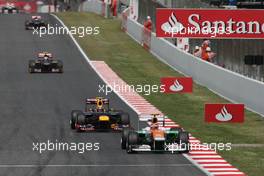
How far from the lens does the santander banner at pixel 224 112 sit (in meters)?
27.5

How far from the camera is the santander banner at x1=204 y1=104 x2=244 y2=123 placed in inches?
1082

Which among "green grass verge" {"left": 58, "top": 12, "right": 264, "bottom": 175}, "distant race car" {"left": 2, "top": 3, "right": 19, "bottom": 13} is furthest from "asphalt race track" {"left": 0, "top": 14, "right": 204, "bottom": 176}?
"distant race car" {"left": 2, "top": 3, "right": 19, "bottom": 13}

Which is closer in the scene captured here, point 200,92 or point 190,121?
point 190,121

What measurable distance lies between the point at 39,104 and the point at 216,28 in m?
9.85

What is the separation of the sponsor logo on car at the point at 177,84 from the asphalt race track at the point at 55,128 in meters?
2.40

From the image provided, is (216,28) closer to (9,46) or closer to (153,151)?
(153,151)

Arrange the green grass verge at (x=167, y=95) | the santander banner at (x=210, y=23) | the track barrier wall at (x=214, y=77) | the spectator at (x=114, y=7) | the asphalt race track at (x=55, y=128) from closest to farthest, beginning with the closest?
the asphalt race track at (x=55, y=128), the green grass verge at (x=167, y=95), the track barrier wall at (x=214, y=77), the santander banner at (x=210, y=23), the spectator at (x=114, y=7)

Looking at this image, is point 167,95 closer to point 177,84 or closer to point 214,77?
point 177,84

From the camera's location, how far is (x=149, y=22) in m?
58.4

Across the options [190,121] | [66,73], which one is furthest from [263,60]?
[66,73]
